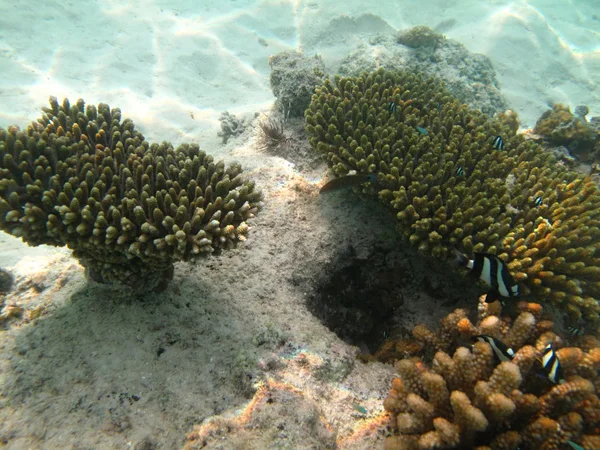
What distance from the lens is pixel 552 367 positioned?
2154mm

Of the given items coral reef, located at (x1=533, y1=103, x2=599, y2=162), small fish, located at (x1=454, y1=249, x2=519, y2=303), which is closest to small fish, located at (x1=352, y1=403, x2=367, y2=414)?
small fish, located at (x1=454, y1=249, x2=519, y2=303)

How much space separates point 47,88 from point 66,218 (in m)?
8.35

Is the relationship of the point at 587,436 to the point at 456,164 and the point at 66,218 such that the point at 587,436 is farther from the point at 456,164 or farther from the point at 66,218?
the point at 66,218

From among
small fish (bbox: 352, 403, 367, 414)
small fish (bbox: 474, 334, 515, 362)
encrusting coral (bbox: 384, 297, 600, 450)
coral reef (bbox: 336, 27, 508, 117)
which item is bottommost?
small fish (bbox: 352, 403, 367, 414)

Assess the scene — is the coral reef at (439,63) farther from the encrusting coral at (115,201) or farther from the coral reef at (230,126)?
the encrusting coral at (115,201)

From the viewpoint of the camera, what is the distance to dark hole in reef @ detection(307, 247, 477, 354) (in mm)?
3771

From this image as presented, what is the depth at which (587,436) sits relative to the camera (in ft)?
6.70

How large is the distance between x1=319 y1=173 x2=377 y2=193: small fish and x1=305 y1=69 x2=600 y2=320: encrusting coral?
0.24ft

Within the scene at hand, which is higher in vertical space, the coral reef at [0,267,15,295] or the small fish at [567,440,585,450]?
the small fish at [567,440,585,450]

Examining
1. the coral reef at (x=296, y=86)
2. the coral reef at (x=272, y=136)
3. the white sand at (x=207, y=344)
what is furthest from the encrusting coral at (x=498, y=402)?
the coral reef at (x=296, y=86)

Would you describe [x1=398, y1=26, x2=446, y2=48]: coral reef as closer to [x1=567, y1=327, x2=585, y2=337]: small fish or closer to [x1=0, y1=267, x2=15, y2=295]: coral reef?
[x1=567, y1=327, x2=585, y2=337]: small fish

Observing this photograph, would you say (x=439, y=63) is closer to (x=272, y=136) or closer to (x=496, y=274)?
(x=272, y=136)

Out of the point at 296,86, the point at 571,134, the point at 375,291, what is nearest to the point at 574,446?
the point at 375,291

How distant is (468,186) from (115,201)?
3.55 meters
